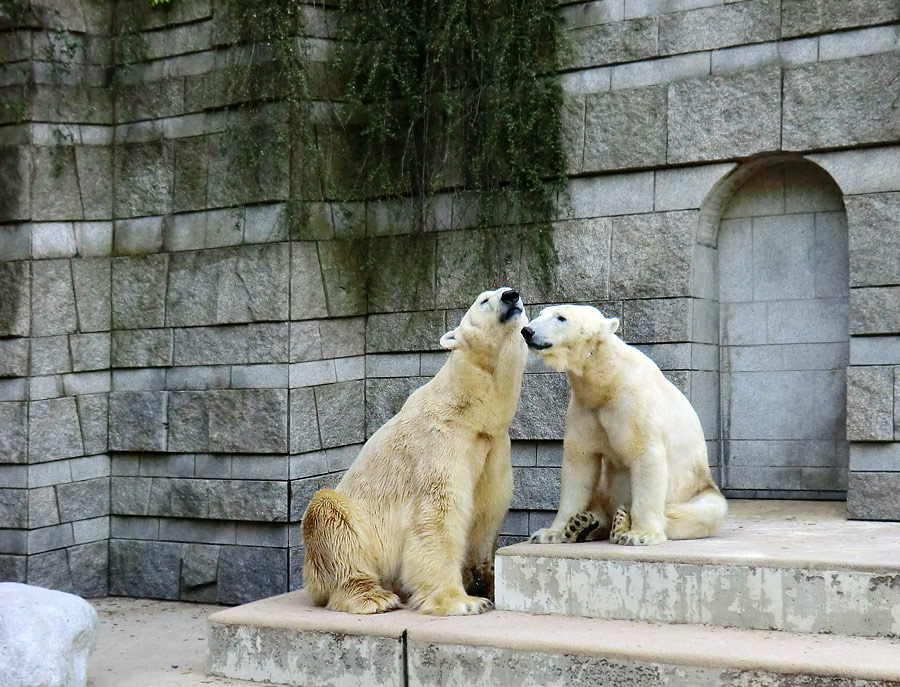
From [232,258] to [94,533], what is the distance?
2.24 meters

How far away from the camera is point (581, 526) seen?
18.1ft

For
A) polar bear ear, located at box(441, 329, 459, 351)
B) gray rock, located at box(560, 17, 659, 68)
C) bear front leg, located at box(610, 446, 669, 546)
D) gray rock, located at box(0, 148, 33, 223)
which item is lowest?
bear front leg, located at box(610, 446, 669, 546)

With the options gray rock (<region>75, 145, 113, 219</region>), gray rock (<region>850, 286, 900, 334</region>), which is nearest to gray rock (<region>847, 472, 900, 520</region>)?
gray rock (<region>850, 286, 900, 334</region>)

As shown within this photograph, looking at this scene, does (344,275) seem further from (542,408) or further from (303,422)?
(542,408)

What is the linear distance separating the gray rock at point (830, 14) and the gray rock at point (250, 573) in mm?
4595

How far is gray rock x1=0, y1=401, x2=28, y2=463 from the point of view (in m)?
7.56

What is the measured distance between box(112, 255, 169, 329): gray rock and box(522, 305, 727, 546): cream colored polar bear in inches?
139

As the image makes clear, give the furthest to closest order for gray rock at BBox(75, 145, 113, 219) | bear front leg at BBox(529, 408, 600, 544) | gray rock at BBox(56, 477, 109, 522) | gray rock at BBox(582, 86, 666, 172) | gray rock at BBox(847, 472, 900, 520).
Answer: gray rock at BBox(75, 145, 113, 219)
gray rock at BBox(56, 477, 109, 522)
gray rock at BBox(582, 86, 666, 172)
gray rock at BBox(847, 472, 900, 520)
bear front leg at BBox(529, 408, 600, 544)

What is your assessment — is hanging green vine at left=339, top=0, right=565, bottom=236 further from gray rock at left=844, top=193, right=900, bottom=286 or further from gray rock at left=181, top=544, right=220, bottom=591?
gray rock at left=181, top=544, right=220, bottom=591

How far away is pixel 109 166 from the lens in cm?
812

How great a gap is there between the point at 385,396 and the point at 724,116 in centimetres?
292

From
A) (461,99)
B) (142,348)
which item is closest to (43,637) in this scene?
(142,348)

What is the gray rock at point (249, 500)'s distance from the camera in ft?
24.1

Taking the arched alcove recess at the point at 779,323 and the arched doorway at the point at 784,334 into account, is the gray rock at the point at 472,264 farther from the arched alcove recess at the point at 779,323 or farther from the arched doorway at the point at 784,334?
the arched doorway at the point at 784,334
